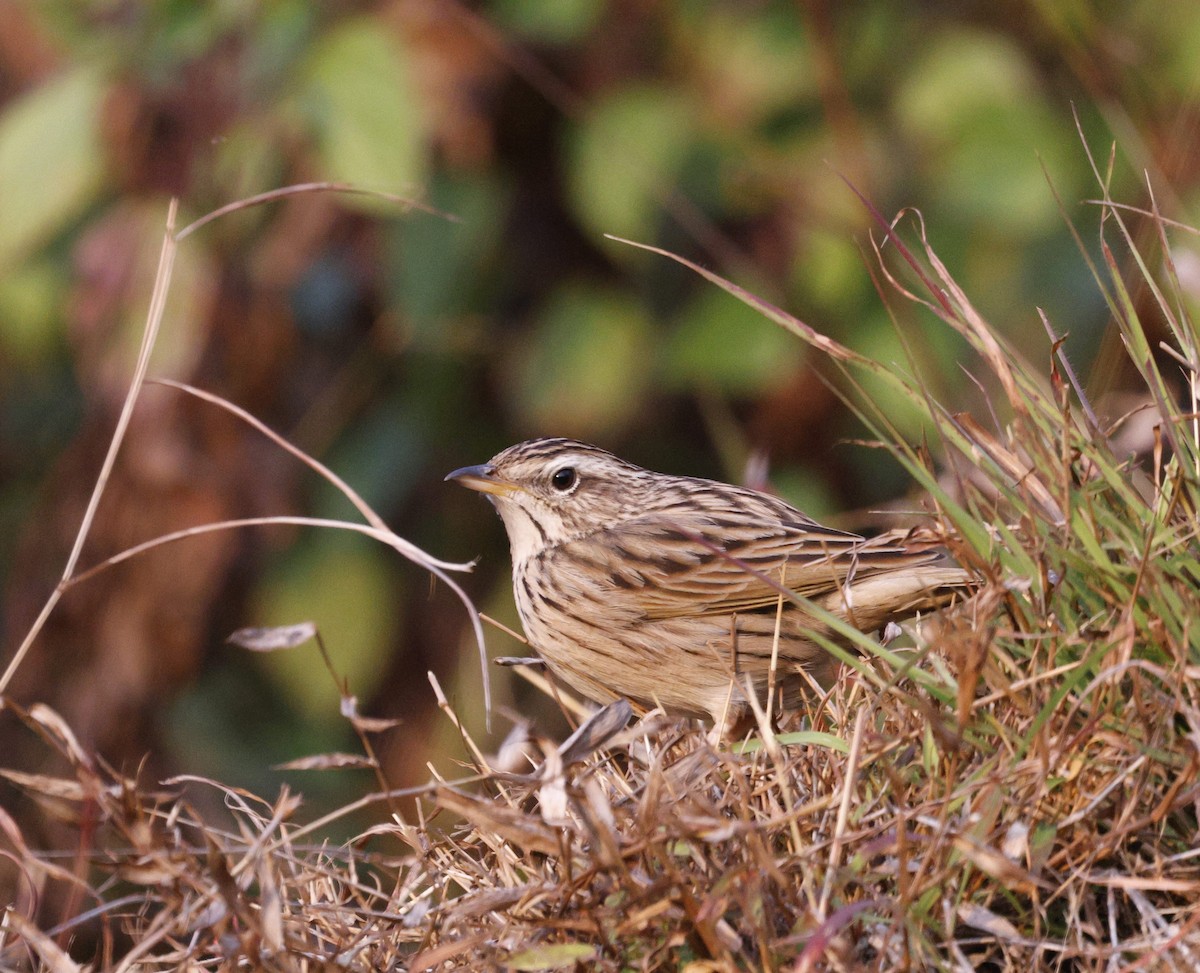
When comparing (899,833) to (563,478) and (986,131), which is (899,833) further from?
(986,131)

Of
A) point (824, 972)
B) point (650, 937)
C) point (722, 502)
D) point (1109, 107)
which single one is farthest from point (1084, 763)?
point (1109, 107)

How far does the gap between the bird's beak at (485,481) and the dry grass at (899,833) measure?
7.22 ft

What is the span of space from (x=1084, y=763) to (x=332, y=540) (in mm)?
4319

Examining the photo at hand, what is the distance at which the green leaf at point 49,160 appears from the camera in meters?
5.09

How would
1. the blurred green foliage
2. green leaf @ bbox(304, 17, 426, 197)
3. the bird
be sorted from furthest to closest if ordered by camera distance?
the blurred green foliage → green leaf @ bbox(304, 17, 426, 197) → the bird

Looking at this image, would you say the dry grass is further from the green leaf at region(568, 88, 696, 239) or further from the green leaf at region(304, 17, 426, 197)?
the green leaf at region(568, 88, 696, 239)

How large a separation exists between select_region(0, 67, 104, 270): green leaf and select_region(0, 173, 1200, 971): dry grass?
10.2 feet

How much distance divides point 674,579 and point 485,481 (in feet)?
2.52

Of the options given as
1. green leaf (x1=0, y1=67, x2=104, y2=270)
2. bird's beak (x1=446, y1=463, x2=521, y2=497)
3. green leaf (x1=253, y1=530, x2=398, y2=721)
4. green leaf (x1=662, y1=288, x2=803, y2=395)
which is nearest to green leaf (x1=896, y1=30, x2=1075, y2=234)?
green leaf (x1=662, y1=288, x2=803, y2=395)

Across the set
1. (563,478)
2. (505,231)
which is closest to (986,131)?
(505,231)

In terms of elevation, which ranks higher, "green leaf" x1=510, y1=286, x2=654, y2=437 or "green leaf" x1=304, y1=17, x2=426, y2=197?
"green leaf" x1=304, y1=17, x2=426, y2=197

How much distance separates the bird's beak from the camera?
15.6 feet

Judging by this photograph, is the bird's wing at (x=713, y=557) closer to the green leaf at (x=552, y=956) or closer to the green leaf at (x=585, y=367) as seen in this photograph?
the green leaf at (x=585, y=367)

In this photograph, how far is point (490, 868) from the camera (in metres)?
2.75
